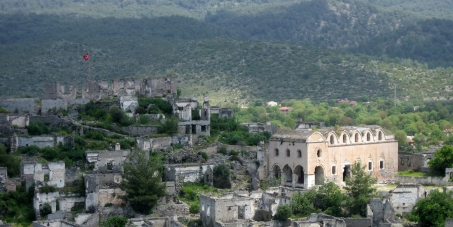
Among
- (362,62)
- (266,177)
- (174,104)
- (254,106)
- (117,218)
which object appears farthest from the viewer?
(362,62)

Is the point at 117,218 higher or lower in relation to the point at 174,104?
lower

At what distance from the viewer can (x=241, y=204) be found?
196 ft

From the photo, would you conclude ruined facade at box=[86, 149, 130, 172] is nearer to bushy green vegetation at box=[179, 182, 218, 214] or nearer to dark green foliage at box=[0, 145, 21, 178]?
bushy green vegetation at box=[179, 182, 218, 214]

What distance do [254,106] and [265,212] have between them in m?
57.0

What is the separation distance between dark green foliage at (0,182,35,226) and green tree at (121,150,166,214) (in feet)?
17.2

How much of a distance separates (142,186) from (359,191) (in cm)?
1217

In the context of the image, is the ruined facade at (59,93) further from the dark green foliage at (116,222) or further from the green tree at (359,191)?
the green tree at (359,191)

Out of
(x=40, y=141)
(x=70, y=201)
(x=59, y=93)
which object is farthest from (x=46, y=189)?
(x=59, y=93)

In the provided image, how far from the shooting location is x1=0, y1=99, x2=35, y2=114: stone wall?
72.1 metres

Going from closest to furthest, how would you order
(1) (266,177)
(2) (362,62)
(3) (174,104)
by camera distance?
(1) (266,177)
(3) (174,104)
(2) (362,62)

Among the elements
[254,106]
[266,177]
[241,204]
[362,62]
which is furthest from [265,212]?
[362,62]

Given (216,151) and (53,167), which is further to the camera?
(216,151)

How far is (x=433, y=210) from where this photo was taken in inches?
2325

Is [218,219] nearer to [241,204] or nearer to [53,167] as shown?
[241,204]
